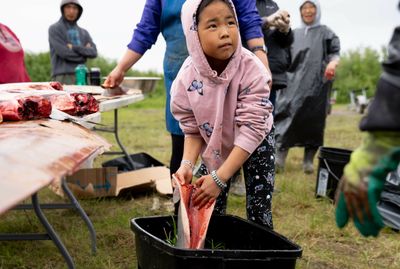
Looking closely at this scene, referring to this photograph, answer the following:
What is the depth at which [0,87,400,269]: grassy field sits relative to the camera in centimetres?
263

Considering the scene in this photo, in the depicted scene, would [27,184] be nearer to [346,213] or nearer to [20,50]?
[346,213]

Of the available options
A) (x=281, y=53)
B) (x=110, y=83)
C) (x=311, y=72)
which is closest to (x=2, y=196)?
(x=110, y=83)

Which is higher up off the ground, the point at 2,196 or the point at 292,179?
the point at 2,196

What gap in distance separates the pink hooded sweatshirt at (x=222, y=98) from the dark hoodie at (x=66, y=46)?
445 cm

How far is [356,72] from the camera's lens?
25.2 metres

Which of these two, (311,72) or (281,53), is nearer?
(281,53)

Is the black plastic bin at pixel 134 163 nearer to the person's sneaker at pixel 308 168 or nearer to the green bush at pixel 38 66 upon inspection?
the person's sneaker at pixel 308 168

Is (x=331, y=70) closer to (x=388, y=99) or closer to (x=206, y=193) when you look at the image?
(x=206, y=193)

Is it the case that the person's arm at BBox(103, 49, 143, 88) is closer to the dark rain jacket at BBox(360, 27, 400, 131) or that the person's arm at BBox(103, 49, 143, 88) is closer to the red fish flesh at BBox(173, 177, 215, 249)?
the red fish flesh at BBox(173, 177, 215, 249)

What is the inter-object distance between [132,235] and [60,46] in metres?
3.77

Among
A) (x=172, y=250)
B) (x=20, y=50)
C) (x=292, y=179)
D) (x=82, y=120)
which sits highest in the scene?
(x=20, y=50)

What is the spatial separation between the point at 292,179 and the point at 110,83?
2201 millimetres

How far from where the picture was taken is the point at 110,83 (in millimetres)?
2824

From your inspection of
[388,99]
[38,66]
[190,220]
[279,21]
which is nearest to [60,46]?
[279,21]
